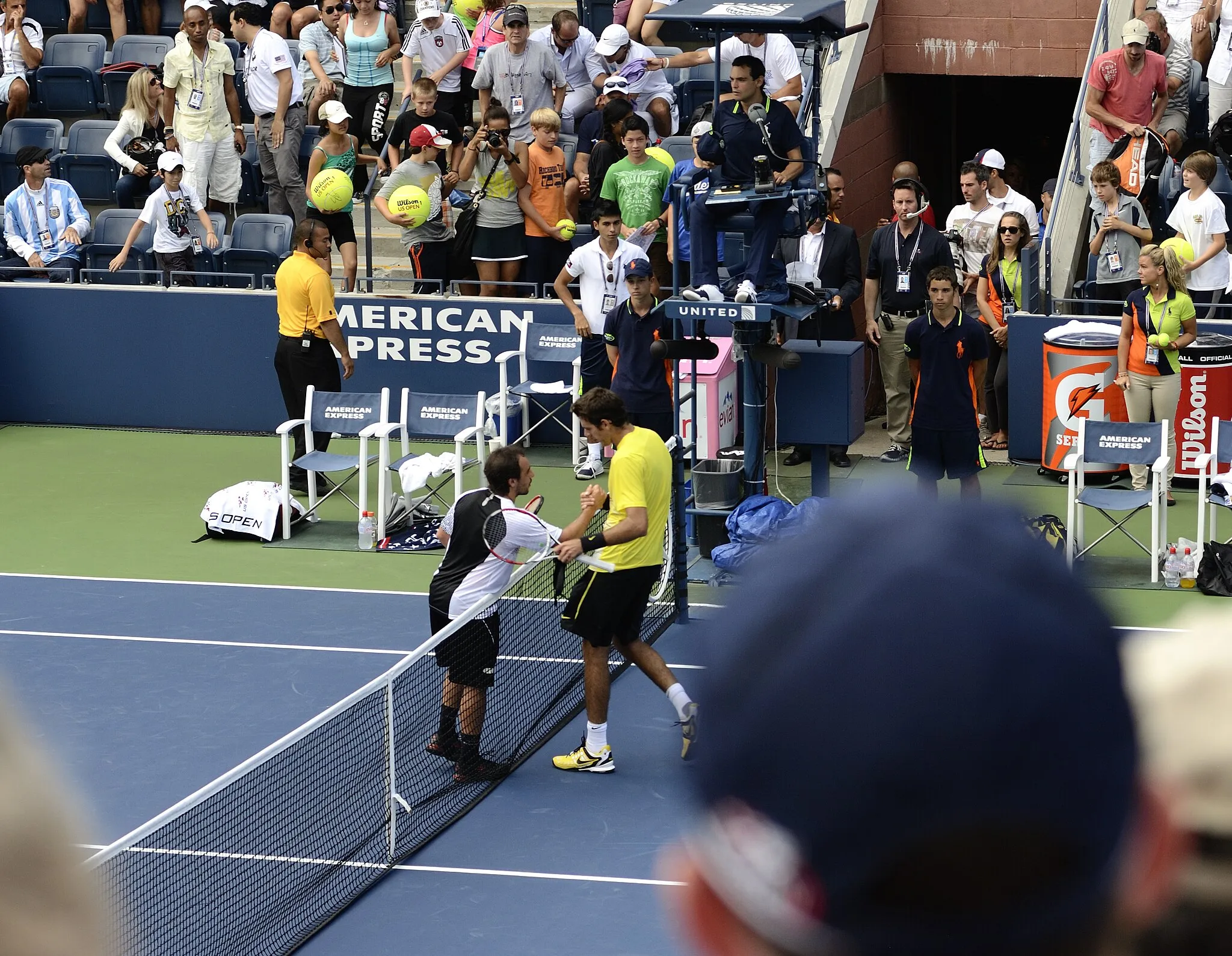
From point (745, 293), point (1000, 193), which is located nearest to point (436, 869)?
point (745, 293)

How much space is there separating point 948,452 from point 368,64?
9.22 m

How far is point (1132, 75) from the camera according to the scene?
16172 millimetres

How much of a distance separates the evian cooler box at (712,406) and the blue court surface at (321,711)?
2.90m

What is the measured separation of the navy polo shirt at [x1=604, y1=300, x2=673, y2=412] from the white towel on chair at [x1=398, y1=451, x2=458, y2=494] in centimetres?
145

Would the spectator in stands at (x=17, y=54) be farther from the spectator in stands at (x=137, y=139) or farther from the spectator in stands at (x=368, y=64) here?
the spectator in stands at (x=368, y=64)

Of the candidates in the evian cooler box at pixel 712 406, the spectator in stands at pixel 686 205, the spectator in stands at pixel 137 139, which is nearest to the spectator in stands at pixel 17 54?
the spectator in stands at pixel 137 139

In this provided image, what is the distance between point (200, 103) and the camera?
60.5 ft

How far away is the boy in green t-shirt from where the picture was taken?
15680 millimetres

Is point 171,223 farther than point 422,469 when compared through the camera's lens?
Yes

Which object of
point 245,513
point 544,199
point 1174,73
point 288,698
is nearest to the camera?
point 288,698

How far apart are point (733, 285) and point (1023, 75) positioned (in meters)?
7.71

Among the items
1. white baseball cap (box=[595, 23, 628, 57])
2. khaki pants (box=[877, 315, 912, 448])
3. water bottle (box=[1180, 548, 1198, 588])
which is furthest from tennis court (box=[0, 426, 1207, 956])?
white baseball cap (box=[595, 23, 628, 57])

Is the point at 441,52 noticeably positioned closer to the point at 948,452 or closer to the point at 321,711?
the point at 948,452

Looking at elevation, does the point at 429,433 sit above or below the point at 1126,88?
below
